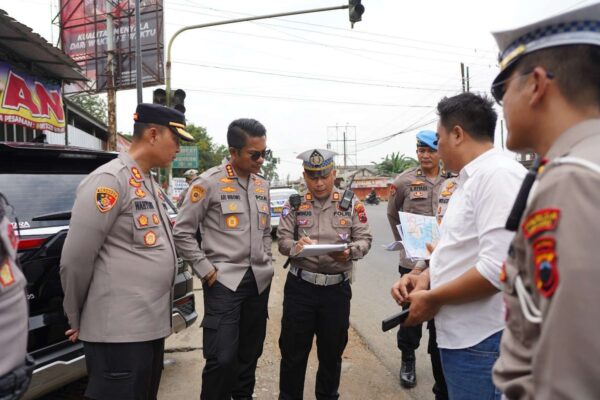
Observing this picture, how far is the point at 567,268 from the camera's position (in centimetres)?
76

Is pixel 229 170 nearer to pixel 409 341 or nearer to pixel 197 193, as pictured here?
pixel 197 193

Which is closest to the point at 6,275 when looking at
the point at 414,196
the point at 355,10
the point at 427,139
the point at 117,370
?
the point at 117,370

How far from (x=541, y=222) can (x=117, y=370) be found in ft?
6.49

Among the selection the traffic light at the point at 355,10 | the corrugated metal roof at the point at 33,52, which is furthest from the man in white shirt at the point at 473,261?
the traffic light at the point at 355,10

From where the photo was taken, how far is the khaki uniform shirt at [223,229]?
8.93ft

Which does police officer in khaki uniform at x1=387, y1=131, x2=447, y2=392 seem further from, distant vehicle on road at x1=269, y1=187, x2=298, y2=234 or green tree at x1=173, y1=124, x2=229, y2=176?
green tree at x1=173, y1=124, x2=229, y2=176

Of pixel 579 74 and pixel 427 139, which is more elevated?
pixel 427 139

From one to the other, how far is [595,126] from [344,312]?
229 centimetres

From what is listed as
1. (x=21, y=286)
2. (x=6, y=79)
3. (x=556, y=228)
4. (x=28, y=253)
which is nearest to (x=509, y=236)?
(x=556, y=228)

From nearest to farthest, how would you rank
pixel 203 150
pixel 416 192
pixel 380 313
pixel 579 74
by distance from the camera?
pixel 579 74 → pixel 416 192 → pixel 380 313 → pixel 203 150

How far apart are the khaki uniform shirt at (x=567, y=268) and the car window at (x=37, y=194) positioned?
252cm

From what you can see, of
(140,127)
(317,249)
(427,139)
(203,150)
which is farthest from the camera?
(203,150)

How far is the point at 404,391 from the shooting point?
3.29 meters

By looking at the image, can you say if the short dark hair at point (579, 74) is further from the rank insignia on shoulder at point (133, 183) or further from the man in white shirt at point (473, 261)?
the rank insignia on shoulder at point (133, 183)
